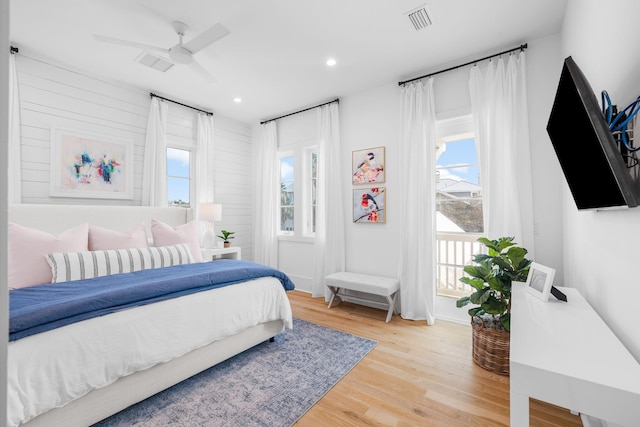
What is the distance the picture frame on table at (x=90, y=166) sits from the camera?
118 inches

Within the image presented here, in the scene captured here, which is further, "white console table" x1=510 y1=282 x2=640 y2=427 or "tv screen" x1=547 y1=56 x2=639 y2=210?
"tv screen" x1=547 y1=56 x2=639 y2=210

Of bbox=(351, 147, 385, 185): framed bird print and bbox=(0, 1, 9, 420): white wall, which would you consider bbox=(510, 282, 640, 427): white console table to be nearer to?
bbox=(0, 1, 9, 420): white wall

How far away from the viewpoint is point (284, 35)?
2.56 meters

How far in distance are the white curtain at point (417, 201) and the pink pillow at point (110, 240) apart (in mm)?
2836

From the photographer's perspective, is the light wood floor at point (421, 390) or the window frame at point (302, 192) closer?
the light wood floor at point (421, 390)

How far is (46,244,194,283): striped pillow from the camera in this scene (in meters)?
2.15

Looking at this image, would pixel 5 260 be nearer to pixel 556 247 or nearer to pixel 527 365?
pixel 527 365

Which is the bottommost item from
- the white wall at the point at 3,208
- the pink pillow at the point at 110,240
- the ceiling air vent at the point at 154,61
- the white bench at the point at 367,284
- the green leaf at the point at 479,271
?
the white bench at the point at 367,284

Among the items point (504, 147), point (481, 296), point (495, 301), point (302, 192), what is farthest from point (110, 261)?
point (504, 147)


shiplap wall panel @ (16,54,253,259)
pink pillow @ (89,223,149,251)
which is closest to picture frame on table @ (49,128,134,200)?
Result: shiplap wall panel @ (16,54,253,259)

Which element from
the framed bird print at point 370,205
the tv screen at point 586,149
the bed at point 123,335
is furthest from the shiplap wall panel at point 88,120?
the tv screen at point 586,149

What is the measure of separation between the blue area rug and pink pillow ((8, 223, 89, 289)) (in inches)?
48.2

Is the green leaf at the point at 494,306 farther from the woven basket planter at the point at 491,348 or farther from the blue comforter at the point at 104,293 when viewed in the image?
the blue comforter at the point at 104,293

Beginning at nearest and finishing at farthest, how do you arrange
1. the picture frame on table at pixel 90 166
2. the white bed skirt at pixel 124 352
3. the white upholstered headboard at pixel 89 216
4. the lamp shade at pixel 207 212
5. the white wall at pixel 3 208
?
the white wall at pixel 3 208 < the white bed skirt at pixel 124 352 < the white upholstered headboard at pixel 89 216 < the picture frame on table at pixel 90 166 < the lamp shade at pixel 207 212
